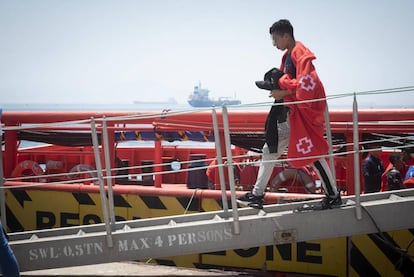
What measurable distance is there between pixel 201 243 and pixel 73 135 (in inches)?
149

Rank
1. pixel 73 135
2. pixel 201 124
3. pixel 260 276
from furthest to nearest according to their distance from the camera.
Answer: pixel 73 135 → pixel 201 124 → pixel 260 276

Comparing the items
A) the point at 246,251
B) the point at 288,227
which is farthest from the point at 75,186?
the point at 288,227

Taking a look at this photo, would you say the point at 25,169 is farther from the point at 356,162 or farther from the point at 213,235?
the point at 356,162

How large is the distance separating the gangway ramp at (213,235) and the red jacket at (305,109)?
20.9 inches

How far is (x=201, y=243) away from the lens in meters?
4.21

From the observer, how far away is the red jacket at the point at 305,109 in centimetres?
406

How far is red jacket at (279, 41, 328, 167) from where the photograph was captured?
4.06 m

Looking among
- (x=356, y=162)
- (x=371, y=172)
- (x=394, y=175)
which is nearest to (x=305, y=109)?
(x=356, y=162)

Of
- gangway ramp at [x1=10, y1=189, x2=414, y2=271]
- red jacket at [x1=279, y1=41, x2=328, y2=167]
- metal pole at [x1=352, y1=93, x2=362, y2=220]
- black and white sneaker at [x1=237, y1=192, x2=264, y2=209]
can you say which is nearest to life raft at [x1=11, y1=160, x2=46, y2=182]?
gangway ramp at [x1=10, y1=189, x2=414, y2=271]

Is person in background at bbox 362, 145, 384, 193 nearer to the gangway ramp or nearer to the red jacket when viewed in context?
the gangway ramp

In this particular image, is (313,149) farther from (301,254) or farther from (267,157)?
(301,254)

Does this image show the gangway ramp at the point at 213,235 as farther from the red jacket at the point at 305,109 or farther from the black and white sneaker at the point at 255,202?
the red jacket at the point at 305,109

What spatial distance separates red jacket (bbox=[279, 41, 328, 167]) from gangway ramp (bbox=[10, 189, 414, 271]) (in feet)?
1.74

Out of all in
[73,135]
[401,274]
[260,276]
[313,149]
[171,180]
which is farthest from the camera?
[171,180]
